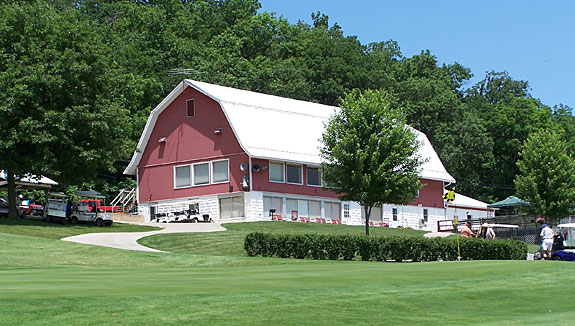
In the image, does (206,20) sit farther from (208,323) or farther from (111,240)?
(208,323)

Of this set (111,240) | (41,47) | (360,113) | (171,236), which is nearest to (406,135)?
(360,113)

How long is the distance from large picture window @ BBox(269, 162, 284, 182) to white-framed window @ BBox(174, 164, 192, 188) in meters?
5.90

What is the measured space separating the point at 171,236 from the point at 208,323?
97.5ft

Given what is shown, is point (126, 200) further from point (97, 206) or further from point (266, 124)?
point (266, 124)

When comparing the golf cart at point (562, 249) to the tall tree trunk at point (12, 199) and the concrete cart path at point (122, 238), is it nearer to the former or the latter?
the concrete cart path at point (122, 238)

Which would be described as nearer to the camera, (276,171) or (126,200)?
(276,171)

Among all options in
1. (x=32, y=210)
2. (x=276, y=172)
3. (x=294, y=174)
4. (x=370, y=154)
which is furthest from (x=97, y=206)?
(x=370, y=154)

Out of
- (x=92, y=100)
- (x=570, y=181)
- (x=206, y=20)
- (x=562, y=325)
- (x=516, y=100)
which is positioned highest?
(x=206, y=20)

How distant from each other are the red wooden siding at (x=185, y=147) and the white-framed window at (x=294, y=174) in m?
3.65

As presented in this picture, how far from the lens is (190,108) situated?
2255 inches

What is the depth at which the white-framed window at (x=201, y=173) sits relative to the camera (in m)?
56.5

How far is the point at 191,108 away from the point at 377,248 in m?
26.8

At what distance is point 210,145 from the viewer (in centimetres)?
5628

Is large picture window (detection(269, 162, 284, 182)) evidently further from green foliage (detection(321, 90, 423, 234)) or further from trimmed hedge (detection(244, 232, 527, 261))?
trimmed hedge (detection(244, 232, 527, 261))
